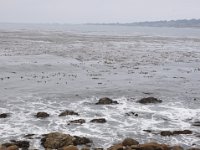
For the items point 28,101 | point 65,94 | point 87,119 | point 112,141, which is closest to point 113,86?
point 65,94

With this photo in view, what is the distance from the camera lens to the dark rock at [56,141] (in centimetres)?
2011

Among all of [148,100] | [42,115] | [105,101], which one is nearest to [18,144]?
[42,115]

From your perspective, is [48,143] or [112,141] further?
[112,141]

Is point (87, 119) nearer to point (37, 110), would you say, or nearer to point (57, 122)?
point (57, 122)

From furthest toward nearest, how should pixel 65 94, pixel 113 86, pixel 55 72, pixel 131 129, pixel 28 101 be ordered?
1. pixel 55 72
2. pixel 113 86
3. pixel 65 94
4. pixel 28 101
5. pixel 131 129

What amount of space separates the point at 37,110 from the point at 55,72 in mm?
18066

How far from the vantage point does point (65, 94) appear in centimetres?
3416

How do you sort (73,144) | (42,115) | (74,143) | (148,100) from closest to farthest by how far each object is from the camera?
1. (73,144)
2. (74,143)
3. (42,115)
4. (148,100)

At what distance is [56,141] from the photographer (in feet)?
66.6

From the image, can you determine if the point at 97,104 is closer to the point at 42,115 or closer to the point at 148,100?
the point at 148,100

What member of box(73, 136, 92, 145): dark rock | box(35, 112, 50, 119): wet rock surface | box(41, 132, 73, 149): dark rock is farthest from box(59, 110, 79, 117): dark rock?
box(41, 132, 73, 149): dark rock

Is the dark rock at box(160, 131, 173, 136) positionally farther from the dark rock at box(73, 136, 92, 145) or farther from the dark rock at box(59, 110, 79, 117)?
the dark rock at box(59, 110, 79, 117)

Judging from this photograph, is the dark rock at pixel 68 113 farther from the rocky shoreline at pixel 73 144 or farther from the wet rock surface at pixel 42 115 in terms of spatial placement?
the rocky shoreline at pixel 73 144

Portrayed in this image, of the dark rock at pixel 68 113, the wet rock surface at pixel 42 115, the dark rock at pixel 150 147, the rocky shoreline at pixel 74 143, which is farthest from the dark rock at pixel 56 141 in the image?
the dark rock at pixel 68 113
